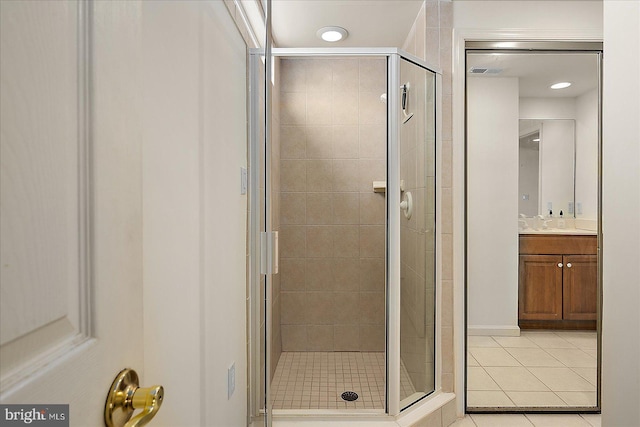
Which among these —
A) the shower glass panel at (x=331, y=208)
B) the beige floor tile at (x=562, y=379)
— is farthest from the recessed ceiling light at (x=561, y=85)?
the beige floor tile at (x=562, y=379)

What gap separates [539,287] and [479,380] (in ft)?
2.27

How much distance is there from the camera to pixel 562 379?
2.34 metres

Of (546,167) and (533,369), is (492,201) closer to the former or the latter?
(546,167)

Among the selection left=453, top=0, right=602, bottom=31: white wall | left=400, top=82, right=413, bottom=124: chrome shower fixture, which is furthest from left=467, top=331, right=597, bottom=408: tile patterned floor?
left=453, top=0, right=602, bottom=31: white wall

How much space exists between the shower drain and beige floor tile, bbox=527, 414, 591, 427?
98 cm

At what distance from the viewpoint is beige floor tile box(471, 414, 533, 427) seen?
2.13 metres

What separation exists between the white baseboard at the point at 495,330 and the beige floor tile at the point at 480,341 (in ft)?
0.08

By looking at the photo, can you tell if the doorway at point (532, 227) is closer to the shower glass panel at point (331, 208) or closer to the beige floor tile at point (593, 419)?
the beige floor tile at point (593, 419)

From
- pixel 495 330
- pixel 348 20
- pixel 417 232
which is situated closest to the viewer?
pixel 417 232

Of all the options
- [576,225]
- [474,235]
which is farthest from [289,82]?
[576,225]

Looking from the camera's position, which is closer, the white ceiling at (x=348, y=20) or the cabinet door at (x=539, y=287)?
the white ceiling at (x=348, y=20)

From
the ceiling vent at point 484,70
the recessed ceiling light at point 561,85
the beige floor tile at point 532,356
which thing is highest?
the ceiling vent at point 484,70

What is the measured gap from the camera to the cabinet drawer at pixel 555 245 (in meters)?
2.39

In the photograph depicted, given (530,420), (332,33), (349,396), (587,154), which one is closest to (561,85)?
(587,154)
